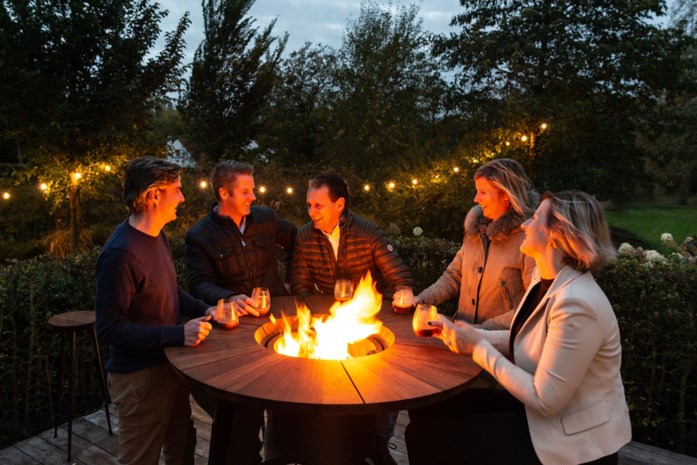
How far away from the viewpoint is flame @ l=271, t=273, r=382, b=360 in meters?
2.42

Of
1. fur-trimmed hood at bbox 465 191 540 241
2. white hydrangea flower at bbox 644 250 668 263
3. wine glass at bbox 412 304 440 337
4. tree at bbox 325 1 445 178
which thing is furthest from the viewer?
tree at bbox 325 1 445 178

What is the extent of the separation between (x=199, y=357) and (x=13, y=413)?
2.54 meters

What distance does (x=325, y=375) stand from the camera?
1887 mm

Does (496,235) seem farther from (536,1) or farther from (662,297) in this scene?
(536,1)

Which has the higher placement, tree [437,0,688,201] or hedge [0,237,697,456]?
tree [437,0,688,201]

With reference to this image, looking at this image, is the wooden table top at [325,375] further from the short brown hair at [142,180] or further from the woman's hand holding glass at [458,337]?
the short brown hair at [142,180]

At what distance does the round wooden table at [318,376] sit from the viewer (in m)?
1.67

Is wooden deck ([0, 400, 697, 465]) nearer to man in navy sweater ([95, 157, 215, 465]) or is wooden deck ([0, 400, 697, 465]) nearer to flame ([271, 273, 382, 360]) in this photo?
man in navy sweater ([95, 157, 215, 465])

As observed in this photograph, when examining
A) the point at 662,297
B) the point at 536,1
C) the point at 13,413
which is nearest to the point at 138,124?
the point at 13,413

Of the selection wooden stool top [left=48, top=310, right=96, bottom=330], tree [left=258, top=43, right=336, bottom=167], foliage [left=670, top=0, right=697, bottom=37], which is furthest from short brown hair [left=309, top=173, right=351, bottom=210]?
foliage [left=670, top=0, right=697, bottom=37]

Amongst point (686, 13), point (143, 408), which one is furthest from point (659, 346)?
point (686, 13)

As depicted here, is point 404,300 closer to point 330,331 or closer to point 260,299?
point 330,331

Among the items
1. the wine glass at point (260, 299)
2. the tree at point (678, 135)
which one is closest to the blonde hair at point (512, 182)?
the wine glass at point (260, 299)

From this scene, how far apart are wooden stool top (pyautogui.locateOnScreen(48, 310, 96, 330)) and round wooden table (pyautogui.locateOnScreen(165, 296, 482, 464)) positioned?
1208 millimetres
